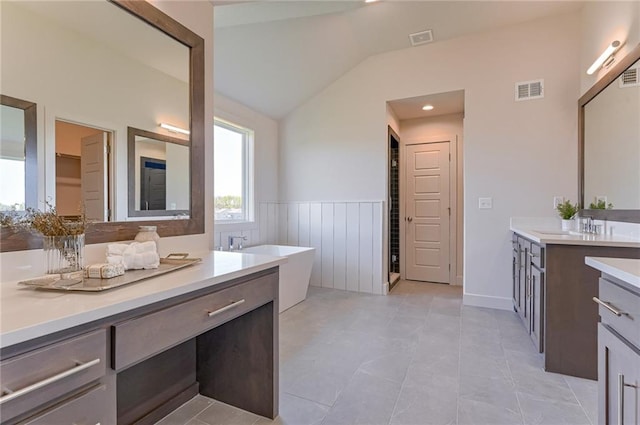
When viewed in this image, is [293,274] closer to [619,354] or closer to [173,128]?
[173,128]

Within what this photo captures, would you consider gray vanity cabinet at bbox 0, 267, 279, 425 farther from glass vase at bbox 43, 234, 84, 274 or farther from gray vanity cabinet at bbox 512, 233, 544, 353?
gray vanity cabinet at bbox 512, 233, 544, 353

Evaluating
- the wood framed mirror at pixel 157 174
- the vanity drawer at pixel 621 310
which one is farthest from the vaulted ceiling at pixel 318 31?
the vanity drawer at pixel 621 310

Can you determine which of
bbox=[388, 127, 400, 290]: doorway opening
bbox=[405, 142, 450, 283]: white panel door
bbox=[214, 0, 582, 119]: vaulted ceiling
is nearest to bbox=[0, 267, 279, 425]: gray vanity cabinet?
bbox=[214, 0, 582, 119]: vaulted ceiling

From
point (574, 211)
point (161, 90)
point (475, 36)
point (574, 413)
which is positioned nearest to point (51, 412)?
point (161, 90)

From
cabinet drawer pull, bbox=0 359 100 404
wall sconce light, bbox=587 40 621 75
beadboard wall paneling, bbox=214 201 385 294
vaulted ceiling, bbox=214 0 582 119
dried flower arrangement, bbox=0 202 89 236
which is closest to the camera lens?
cabinet drawer pull, bbox=0 359 100 404

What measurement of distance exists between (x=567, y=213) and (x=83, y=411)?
3.59 meters

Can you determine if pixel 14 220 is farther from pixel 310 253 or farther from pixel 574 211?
pixel 574 211

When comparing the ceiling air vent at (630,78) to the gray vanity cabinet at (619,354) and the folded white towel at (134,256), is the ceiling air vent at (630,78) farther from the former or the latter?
the folded white towel at (134,256)

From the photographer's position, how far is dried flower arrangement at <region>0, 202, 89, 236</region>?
3.59ft

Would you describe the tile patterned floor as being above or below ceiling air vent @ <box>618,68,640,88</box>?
below

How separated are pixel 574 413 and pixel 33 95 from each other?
9.60 feet

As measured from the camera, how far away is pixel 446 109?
4141mm

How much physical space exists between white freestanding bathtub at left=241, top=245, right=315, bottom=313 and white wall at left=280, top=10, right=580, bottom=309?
100 centimetres

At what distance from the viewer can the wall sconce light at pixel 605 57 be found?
2293 millimetres
